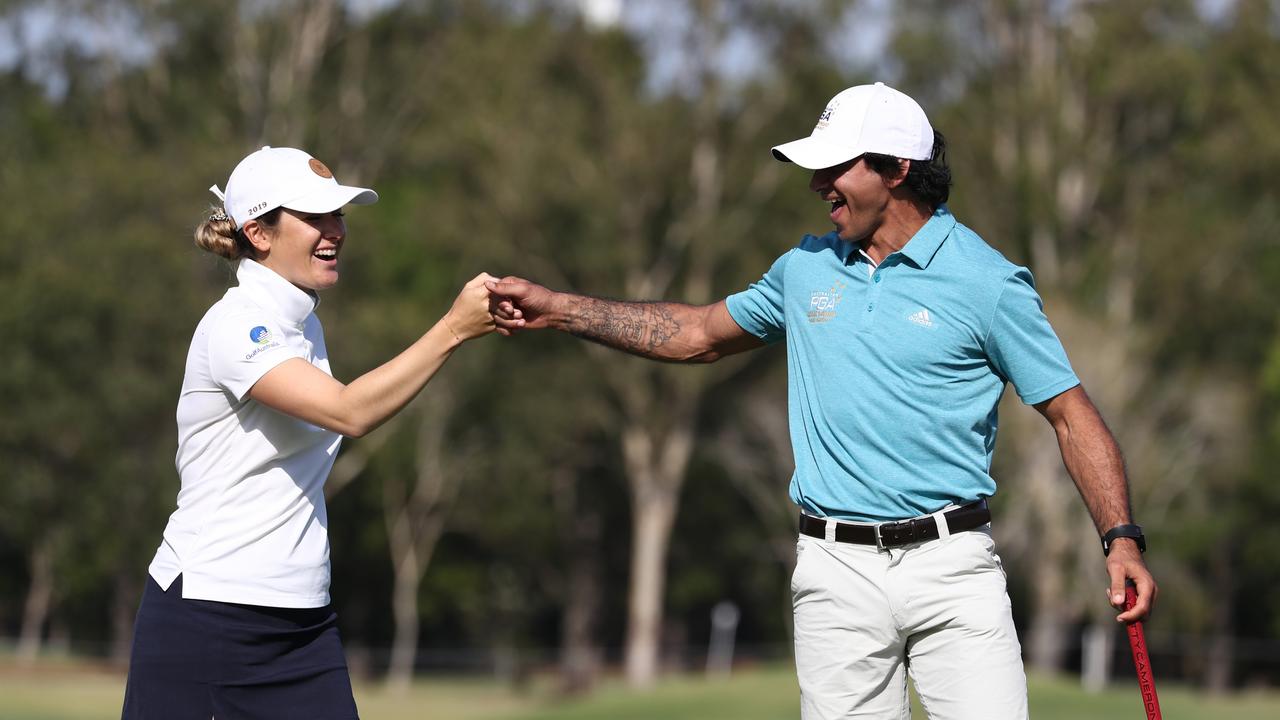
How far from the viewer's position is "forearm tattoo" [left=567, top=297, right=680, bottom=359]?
6289mm

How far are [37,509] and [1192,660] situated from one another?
86.8ft

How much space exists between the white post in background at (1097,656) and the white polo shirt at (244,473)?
2246 centimetres

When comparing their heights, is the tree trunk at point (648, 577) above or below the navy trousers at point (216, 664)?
above

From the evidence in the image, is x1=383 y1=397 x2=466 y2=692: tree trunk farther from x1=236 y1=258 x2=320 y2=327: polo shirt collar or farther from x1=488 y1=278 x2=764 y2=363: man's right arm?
x1=236 y1=258 x2=320 y2=327: polo shirt collar

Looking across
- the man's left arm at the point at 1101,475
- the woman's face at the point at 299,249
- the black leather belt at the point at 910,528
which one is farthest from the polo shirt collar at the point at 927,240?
the woman's face at the point at 299,249

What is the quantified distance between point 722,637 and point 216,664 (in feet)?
134

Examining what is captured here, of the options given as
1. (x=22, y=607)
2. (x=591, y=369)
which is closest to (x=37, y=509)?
(x=22, y=607)

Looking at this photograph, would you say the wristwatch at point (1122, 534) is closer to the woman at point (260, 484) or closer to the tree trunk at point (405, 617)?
the woman at point (260, 484)

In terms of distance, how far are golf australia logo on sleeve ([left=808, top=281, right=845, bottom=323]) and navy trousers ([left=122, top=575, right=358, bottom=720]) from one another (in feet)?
6.05

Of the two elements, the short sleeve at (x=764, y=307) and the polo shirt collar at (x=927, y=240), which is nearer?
the polo shirt collar at (x=927, y=240)

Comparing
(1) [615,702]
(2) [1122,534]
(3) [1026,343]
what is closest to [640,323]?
(3) [1026,343]

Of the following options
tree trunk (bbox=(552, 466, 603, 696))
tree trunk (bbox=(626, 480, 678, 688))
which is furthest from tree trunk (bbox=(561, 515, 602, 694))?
tree trunk (bbox=(626, 480, 678, 688))

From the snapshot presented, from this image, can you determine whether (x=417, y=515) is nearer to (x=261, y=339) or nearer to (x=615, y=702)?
(x=615, y=702)

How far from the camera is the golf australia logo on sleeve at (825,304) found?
17.8 feet
